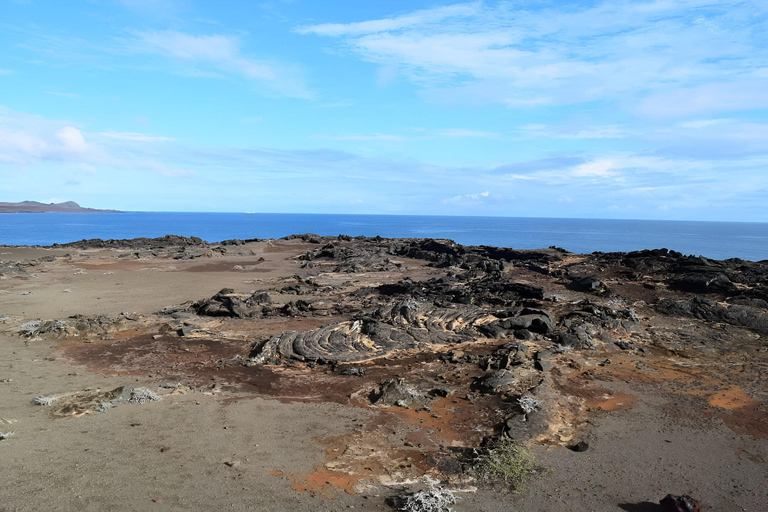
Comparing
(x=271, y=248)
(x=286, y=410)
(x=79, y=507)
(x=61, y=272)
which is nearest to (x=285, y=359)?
(x=286, y=410)

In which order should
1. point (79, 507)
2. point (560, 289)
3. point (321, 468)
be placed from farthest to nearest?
point (560, 289)
point (321, 468)
point (79, 507)

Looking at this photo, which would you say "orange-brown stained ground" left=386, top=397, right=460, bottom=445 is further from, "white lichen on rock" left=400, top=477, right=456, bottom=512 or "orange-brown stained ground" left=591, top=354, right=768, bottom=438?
"orange-brown stained ground" left=591, top=354, right=768, bottom=438

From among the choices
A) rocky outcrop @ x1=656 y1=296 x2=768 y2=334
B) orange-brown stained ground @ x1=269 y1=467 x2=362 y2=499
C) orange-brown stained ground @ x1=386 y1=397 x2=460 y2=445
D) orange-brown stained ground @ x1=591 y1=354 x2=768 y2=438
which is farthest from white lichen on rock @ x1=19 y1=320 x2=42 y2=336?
rocky outcrop @ x1=656 y1=296 x2=768 y2=334

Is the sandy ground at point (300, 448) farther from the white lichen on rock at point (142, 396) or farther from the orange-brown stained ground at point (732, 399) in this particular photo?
the white lichen on rock at point (142, 396)

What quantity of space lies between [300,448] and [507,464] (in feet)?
13.1

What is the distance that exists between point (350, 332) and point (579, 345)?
8231 mm

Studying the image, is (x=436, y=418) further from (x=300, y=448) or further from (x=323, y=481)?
(x=323, y=481)

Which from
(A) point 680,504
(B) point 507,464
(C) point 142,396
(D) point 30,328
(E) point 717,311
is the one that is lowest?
(D) point 30,328

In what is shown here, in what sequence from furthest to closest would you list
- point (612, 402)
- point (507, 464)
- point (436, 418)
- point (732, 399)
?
point (732, 399), point (612, 402), point (436, 418), point (507, 464)

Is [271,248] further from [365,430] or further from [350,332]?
[365,430]

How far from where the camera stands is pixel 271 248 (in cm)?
5062

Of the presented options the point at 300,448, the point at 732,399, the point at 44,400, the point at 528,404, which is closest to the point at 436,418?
the point at 528,404

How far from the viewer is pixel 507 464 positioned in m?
8.32

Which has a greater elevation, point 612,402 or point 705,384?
point 705,384
